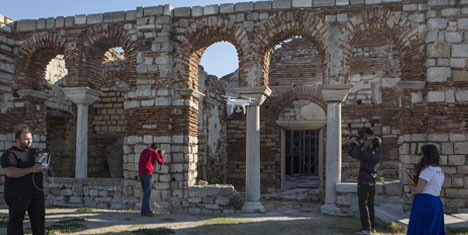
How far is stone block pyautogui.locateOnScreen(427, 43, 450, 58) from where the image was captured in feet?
26.3

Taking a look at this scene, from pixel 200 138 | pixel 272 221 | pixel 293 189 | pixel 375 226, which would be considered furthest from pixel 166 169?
pixel 293 189

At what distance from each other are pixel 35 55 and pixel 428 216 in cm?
1006

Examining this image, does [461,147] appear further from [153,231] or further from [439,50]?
[153,231]

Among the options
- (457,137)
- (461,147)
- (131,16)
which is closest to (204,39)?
(131,16)

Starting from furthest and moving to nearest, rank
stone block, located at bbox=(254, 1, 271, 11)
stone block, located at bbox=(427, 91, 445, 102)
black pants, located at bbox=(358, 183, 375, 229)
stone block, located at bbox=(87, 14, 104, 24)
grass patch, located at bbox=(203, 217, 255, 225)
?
stone block, located at bbox=(87, 14, 104, 24)
stone block, located at bbox=(254, 1, 271, 11)
stone block, located at bbox=(427, 91, 445, 102)
grass patch, located at bbox=(203, 217, 255, 225)
black pants, located at bbox=(358, 183, 375, 229)

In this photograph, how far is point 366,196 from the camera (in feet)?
20.2

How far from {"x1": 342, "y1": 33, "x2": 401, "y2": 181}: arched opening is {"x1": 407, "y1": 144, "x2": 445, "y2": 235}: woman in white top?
8.01 metres

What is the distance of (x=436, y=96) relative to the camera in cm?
801

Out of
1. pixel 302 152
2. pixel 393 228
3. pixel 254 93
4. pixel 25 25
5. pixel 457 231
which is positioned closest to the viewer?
pixel 457 231

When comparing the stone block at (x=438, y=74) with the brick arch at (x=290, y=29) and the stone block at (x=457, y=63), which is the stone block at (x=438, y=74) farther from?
the brick arch at (x=290, y=29)

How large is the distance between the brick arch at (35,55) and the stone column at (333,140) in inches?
273

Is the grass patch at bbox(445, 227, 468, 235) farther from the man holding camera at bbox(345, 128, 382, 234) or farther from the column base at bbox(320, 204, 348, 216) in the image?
the column base at bbox(320, 204, 348, 216)

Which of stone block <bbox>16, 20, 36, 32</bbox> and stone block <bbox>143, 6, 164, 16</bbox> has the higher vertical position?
stone block <bbox>143, 6, 164, 16</bbox>

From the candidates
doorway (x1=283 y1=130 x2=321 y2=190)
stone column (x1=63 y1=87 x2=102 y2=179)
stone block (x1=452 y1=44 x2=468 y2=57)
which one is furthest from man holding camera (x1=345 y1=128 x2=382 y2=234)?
doorway (x1=283 y1=130 x2=321 y2=190)
